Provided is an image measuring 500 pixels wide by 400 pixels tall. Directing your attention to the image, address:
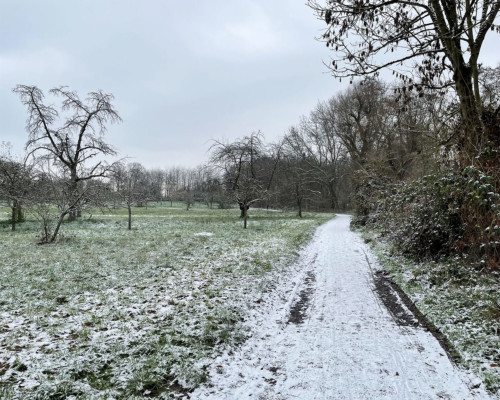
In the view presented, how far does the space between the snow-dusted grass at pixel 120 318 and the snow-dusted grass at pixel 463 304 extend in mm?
3181

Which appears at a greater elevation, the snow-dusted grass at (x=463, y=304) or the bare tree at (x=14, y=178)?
the bare tree at (x=14, y=178)

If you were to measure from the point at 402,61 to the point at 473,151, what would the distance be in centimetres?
272

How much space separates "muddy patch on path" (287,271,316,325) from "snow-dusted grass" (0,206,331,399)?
0.83 meters

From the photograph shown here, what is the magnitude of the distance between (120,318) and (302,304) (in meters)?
3.49

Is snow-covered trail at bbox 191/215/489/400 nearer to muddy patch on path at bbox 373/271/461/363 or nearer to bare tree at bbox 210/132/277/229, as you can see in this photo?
muddy patch on path at bbox 373/271/461/363

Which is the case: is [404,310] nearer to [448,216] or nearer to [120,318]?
[448,216]

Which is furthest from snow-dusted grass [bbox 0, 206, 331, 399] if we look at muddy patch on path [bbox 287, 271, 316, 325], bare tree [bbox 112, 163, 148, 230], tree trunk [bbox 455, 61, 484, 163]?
bare tree [bbox 112, 163, 148, 230]

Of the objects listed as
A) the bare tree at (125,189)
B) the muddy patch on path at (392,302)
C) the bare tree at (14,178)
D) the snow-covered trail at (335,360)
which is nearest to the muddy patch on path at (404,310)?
the muddy patch on path at (392,302)

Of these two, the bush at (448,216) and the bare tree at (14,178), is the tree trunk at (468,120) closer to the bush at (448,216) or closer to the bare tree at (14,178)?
the bush at (448,216)

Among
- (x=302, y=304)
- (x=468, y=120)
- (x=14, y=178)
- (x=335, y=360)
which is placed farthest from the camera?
(x=14, y=178)

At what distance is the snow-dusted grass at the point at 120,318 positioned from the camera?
11.3ft

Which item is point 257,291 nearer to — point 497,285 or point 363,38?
point 497,285

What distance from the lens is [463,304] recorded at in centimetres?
542

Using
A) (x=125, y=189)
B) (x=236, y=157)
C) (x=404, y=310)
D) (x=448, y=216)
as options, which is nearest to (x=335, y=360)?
(x=404, y=310)
